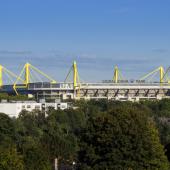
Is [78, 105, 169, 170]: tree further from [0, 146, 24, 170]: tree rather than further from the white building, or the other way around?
the white building

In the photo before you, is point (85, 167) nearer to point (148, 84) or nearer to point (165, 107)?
point (165, 107)

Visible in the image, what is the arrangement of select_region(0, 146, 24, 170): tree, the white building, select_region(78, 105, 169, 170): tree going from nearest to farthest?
select_region(0, 146, 24, 170): tree < select_region(78, 105, 169, 170): tree < the white building

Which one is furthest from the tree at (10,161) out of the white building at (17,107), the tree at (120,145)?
the white building at (17,107)

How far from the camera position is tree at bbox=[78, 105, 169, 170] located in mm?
30516

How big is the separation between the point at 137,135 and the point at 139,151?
2.21ft

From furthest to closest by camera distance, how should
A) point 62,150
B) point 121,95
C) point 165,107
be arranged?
point 121,95, point 165,107, point 62,150

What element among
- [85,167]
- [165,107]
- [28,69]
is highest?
[28,69]

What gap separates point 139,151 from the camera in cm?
3073

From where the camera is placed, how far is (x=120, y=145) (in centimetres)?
3081

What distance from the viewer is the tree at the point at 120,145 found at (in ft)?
100

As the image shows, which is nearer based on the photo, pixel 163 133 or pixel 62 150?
pixel 62 150

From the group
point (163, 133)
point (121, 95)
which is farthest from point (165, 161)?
point (121, 95)

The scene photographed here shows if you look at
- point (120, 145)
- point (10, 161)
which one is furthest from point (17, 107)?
point (10, 161)

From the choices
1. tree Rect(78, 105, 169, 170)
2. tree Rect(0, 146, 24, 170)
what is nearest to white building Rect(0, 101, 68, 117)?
tree Rect(78, 105, 169, 170)
